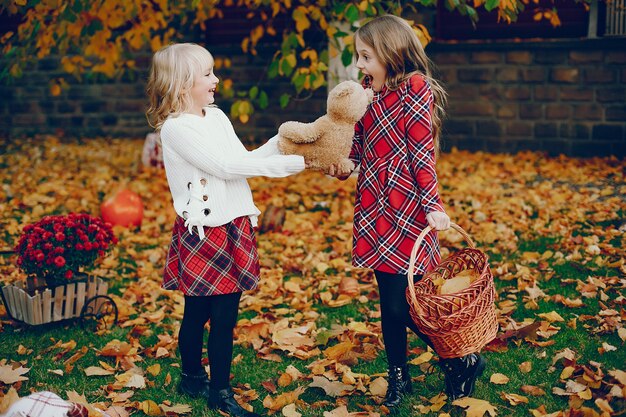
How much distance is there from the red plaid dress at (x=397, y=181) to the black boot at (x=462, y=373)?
44 centimetres

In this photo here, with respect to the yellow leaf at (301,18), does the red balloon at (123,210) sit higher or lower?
lower

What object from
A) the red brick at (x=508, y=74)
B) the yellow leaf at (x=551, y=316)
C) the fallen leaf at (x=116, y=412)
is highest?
the red brick at (x=508, y=74)

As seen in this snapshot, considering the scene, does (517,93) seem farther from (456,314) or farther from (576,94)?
(456,314)

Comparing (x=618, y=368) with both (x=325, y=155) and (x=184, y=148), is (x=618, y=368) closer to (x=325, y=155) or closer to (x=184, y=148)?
(x=325, y=155)

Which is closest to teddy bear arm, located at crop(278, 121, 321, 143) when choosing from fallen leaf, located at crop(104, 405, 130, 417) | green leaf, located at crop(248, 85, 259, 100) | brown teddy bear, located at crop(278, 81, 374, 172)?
brown teddy bear, located at crop(278, 81, 374, 172)

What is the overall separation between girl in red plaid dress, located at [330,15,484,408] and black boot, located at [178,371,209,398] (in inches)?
36.9

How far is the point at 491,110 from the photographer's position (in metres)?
8.62

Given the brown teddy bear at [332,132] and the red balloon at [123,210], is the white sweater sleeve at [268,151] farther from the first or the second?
the red balloon at [123,210]

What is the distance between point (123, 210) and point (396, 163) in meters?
3.71

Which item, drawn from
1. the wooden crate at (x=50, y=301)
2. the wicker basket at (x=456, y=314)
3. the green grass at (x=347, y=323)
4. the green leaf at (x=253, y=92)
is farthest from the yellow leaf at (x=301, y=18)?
the wicker basket at (x=456, y=314)

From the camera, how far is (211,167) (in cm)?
281

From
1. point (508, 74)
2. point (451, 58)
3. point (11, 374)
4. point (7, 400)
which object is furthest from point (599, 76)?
point (7, 400)

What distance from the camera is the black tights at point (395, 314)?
2.92m

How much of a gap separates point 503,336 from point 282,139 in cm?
165
